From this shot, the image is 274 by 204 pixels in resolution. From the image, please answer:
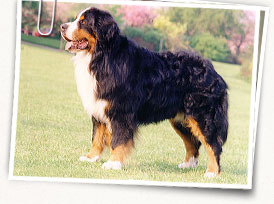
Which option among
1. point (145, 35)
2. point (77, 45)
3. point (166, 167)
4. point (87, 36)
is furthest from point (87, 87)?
point (145, 35)

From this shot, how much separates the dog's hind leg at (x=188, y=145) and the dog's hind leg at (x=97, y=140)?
1057 millimetres

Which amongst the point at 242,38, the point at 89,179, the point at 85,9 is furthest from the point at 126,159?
the point at 242,38

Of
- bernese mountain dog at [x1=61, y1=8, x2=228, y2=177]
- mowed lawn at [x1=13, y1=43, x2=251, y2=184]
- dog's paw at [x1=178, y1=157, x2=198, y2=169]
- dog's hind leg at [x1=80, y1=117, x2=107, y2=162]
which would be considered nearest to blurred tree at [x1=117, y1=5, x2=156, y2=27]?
mowed lawn at [x1=13, y1=43, x2=251, y2=184]

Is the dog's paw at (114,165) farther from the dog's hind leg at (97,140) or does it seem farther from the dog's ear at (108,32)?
the dog's ear at (108,32)

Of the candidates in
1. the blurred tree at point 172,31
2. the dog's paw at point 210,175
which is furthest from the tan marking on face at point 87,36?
the blurred tree at point 172,31

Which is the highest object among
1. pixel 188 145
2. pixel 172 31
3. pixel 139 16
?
pixel 139 16

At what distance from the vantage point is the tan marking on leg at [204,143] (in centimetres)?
624

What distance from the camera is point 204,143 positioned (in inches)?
249

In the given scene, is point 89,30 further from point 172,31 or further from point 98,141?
point 172,31

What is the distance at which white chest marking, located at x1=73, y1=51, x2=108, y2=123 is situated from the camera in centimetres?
589

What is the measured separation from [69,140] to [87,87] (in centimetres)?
151

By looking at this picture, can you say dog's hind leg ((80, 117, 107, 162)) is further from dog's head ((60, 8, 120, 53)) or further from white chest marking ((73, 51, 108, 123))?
dog's head ((60, 8, 120, 53))

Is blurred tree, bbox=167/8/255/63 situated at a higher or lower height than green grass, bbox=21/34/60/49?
higher

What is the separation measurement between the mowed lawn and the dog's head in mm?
1062
